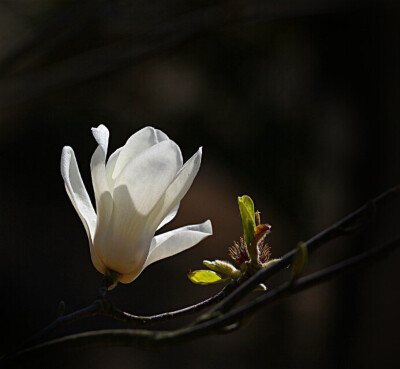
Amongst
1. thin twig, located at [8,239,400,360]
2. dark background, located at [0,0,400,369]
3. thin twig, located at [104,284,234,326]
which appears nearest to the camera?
thin twig, located at [8,239,400,360]

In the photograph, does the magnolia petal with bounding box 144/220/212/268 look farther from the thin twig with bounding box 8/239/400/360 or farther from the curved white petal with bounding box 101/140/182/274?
the thin twig with bounding box 8/239/400/360

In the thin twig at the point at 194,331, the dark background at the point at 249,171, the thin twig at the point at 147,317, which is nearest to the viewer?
the thin twig at the point at 194,331

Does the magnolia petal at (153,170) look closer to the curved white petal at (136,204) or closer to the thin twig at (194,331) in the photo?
the curved white petal at (136,204)

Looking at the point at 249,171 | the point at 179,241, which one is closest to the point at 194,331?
the point at 179,241

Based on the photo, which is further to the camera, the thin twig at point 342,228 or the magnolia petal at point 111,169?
the magnolia petal at point 111,169

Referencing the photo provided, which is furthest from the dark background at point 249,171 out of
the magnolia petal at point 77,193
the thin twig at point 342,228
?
the thin twig at point 342,228

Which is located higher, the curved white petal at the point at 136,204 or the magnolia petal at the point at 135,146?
→ the magnolia petal at the point at 135,146

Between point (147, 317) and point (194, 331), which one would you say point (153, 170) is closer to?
point (147, 317)

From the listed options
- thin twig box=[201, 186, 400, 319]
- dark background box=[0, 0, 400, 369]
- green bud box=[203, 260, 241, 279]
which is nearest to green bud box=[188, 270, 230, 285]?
green bud box=[203, 260, 241, 279]
